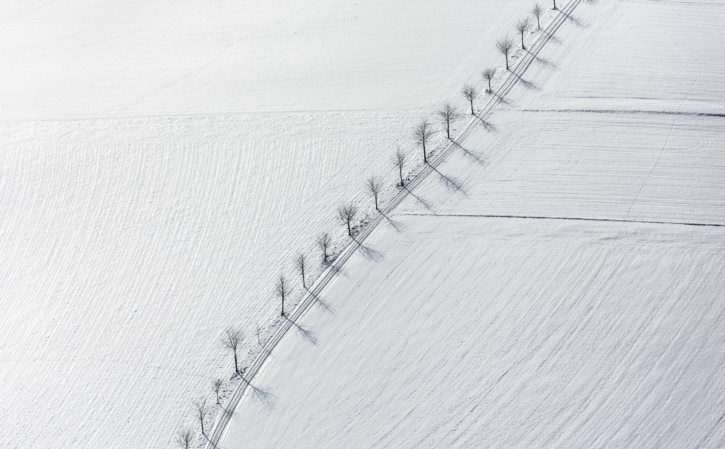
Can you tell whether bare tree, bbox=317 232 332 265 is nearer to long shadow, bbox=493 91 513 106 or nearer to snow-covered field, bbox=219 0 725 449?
snow-covered field, bbox=219 0 725 449

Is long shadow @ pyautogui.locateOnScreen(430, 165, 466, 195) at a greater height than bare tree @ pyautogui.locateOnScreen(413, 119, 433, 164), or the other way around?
bare tree @ pyautogui.locateOnScreen(413, 119, 433, 164)

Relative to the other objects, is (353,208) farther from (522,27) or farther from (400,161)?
(522,27)

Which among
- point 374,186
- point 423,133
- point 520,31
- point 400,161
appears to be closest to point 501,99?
point 423,133

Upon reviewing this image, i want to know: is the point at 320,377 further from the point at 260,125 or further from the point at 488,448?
the point at 260,125

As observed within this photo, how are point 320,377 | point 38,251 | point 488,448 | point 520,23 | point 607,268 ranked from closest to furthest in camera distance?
1. point 488,448
2. point 320,377
3. point 607,268
4. point 38,251
5. point 520,23

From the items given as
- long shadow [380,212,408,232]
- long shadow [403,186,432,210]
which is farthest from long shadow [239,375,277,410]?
long shadow [403,186,432,210]

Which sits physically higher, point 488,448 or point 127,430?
point 127,430

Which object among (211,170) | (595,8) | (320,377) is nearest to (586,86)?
(595,8)
